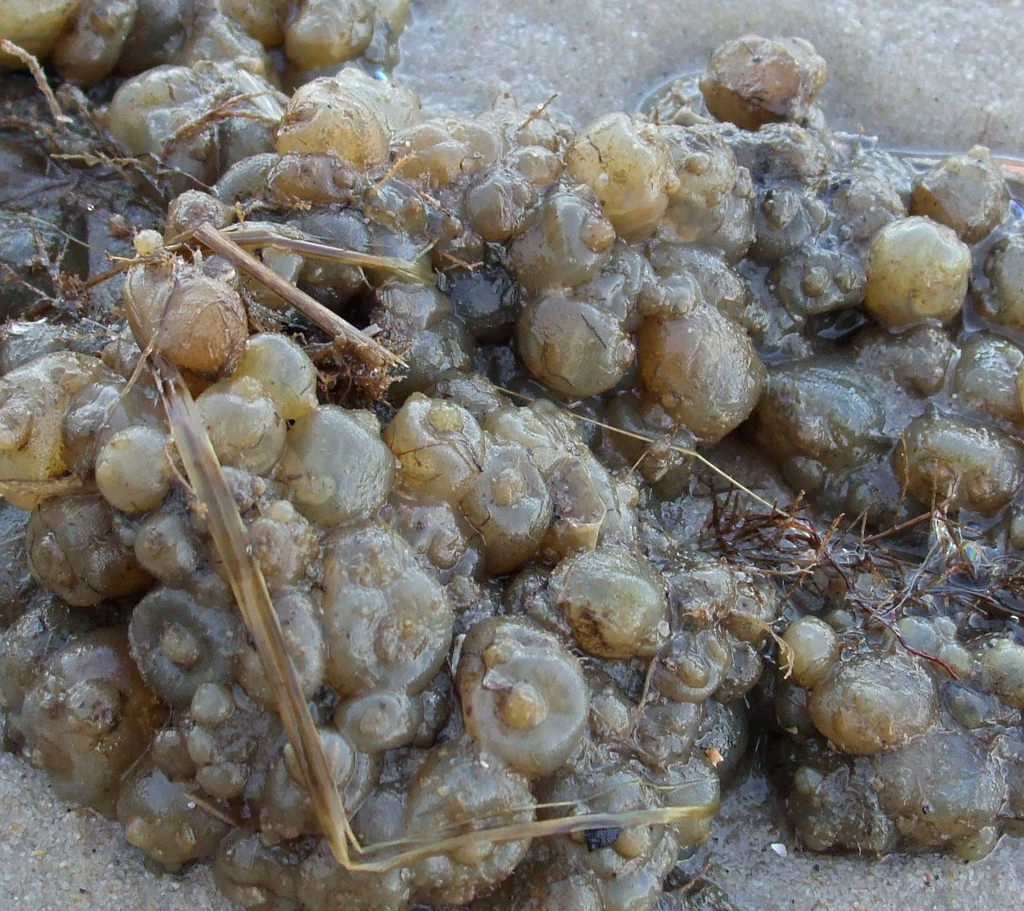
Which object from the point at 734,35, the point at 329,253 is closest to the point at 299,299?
the point at 329,253

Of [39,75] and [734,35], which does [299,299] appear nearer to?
[39,75]

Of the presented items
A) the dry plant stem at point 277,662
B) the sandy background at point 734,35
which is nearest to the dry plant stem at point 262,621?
the dry plant stem at point 277,662

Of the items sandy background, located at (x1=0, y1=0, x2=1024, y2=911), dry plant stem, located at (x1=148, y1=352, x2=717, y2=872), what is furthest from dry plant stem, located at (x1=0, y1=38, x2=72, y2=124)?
dry plant stem, located at (x1=148, y1=352, x2=717, y2=872)

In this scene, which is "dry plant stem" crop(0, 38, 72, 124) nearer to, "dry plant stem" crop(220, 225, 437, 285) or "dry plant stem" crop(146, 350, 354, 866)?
"dry plant stem" crop(220, 225, 437, 285)

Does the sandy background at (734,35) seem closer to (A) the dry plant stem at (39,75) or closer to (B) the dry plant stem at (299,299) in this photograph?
(A) the dry plant stem at (39,75)

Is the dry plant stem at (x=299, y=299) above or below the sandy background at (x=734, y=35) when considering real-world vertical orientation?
below

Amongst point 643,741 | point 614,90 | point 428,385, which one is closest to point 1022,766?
point 643,741

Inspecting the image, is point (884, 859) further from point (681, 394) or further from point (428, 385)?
point (428, 385)
